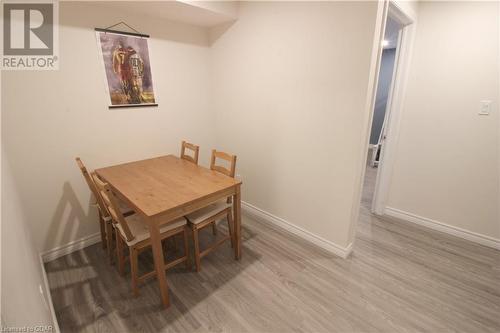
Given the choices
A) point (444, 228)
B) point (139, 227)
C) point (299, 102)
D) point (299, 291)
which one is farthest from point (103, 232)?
point (444, 228)

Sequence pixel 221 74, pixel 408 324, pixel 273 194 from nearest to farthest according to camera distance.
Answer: pixel 408 324 < pixel 273 194 < pixel 221 74

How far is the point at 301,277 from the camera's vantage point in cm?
190

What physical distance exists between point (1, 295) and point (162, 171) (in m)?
1.60

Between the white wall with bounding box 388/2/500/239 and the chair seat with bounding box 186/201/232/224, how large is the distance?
205cm

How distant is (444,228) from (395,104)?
1.40 metres

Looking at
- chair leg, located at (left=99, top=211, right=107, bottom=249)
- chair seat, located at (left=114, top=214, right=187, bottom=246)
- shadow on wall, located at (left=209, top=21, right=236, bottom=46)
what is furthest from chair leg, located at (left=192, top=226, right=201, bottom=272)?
shadow on wall, located at (left=209, top=21, right=236, bottom=46)

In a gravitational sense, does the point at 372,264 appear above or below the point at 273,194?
below

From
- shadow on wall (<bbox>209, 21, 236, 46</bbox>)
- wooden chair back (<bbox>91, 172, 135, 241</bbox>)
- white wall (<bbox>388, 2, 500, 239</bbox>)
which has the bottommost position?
wooden chair back (<bbox>91, 172, 135, 241</bbox>)

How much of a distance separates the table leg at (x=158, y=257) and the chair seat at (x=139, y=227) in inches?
7.2

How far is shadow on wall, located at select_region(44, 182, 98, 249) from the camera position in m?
2.10

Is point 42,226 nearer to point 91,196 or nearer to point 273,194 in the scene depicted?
point 91,196

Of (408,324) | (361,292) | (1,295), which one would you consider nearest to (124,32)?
(1,295)

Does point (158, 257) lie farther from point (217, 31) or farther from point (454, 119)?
point (454, 119)

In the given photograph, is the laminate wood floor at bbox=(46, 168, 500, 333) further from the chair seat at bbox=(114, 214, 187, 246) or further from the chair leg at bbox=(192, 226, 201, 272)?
the chair seat at bbox=(114, 214, 187, 246)
